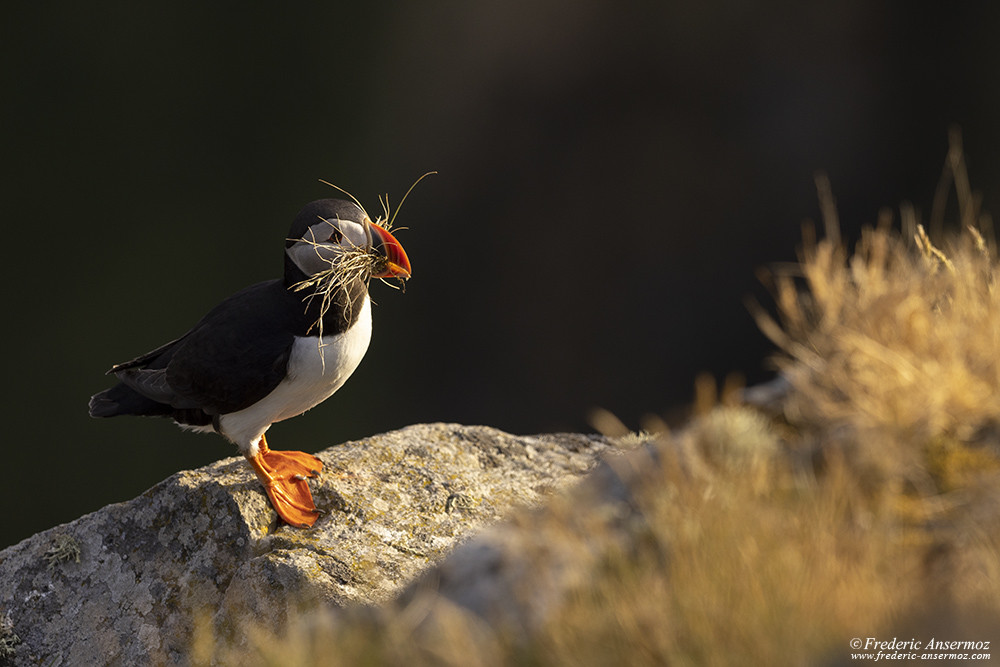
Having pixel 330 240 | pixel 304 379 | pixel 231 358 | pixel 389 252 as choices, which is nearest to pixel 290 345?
pixel 304 379

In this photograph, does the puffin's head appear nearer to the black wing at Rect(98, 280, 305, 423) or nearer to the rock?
the black wing at Rect(98, 280, 305, 423)

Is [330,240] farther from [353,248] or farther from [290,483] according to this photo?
[290,483]

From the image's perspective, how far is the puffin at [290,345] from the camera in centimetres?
346

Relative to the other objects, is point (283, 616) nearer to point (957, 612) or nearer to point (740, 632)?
point (740, 632)

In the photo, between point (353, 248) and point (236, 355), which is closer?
point (353, 248)

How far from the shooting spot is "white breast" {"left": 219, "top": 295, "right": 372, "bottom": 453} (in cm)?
359

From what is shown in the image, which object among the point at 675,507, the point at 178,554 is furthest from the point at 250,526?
the point at 675,507

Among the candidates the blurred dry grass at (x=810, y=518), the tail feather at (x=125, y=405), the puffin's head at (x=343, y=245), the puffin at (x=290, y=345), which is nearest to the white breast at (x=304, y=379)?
the puffin at (x=290, y=345)

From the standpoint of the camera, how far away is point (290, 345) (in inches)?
141

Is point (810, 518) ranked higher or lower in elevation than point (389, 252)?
lower

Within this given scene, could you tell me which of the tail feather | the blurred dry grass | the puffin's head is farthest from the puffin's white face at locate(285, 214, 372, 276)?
the blurred dry grass

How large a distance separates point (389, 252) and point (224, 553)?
135 cm

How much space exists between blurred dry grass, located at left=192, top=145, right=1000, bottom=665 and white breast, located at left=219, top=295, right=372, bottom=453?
1496 millimetres

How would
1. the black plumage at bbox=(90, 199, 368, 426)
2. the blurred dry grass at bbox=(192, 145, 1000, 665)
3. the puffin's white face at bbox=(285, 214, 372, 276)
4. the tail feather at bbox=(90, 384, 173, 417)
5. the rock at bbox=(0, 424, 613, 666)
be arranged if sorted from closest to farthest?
1. the blurred dry grass at bbox=(192, 145, 1000, 665)
2. the rock at bbox=(0, 424, 613, 666)
3. the puffin's white face at bbox=(285, 214, 372, 276)
4. the black plumage at bbox=(90, 199, 368, 426)
5. the tail feather at bbox=(90, 384, 173, 417)
